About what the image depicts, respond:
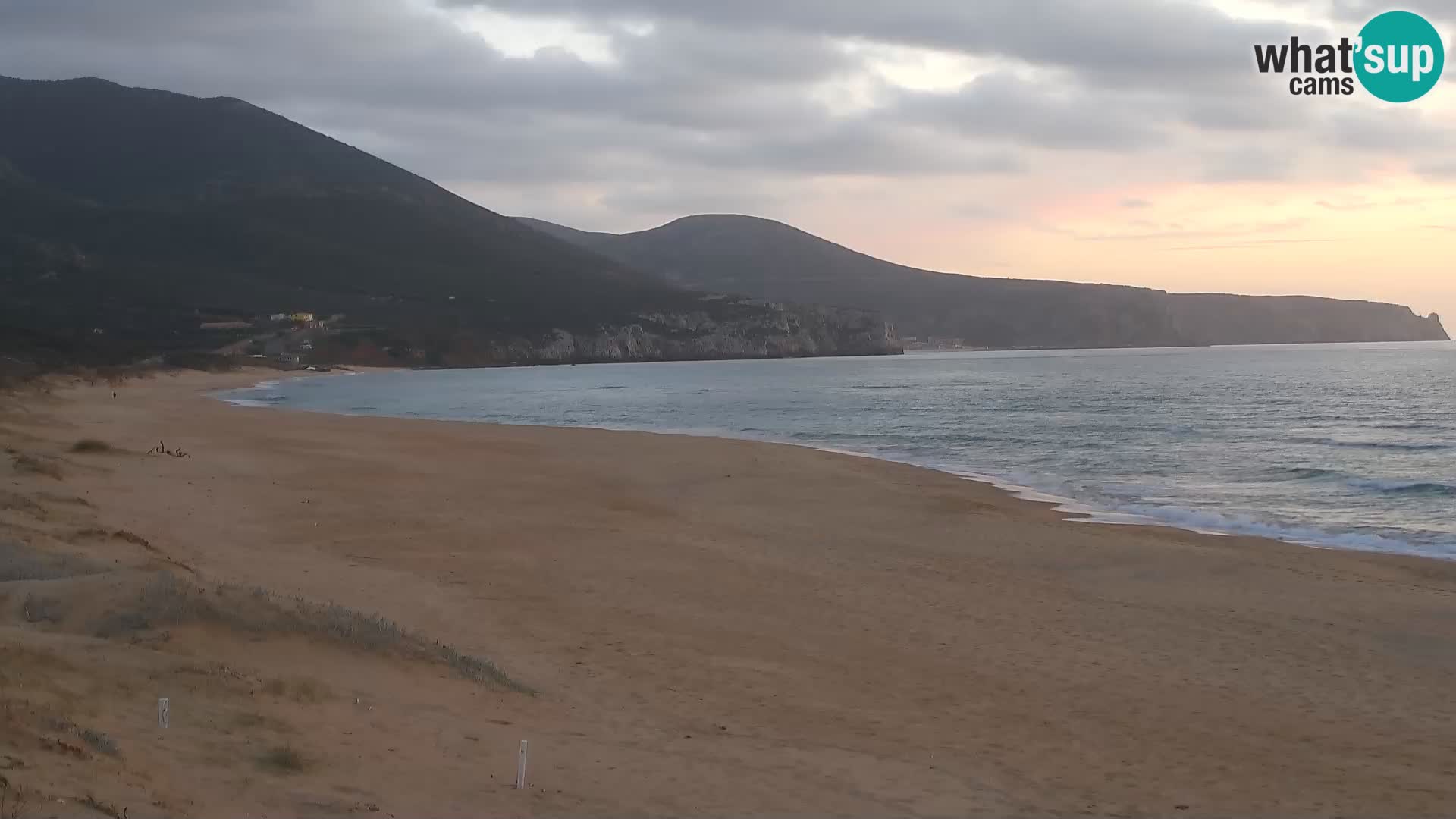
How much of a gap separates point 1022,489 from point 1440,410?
1397 inches

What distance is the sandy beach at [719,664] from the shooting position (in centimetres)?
662

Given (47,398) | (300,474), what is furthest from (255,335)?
(300,474)

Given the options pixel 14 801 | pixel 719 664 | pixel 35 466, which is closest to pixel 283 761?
pixel 14 801

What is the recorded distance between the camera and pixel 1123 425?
143 feet

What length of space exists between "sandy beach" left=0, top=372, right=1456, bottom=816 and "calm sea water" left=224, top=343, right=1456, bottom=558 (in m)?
4.36

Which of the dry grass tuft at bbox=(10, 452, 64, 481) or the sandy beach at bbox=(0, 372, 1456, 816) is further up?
the dry grass tuft at bbox=(10, 452, 64, 481)

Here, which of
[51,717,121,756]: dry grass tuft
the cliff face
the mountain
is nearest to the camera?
[51,717,121,756]: dry grass tuft

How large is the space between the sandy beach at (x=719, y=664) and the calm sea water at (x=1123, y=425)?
4.36 m

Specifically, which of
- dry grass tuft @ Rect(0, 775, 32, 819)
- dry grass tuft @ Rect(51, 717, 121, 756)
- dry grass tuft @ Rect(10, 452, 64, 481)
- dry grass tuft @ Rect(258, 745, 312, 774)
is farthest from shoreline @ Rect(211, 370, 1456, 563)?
dry grass tuft @ Rect(10, 452, 64, 481)

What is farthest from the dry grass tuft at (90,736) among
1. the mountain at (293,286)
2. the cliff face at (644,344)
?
the cliff face at (644,344)

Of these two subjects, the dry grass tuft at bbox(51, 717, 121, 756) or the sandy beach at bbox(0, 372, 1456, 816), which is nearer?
the dry grass tuft at bbox(51, 717, 121, 756)

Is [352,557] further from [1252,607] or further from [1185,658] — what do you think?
[1252,607]

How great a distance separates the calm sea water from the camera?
22234mm

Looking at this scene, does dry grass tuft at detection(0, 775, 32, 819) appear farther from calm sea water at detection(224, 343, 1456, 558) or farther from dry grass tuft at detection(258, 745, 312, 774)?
calm sea water at detection(224, 343, 1456, 558)
